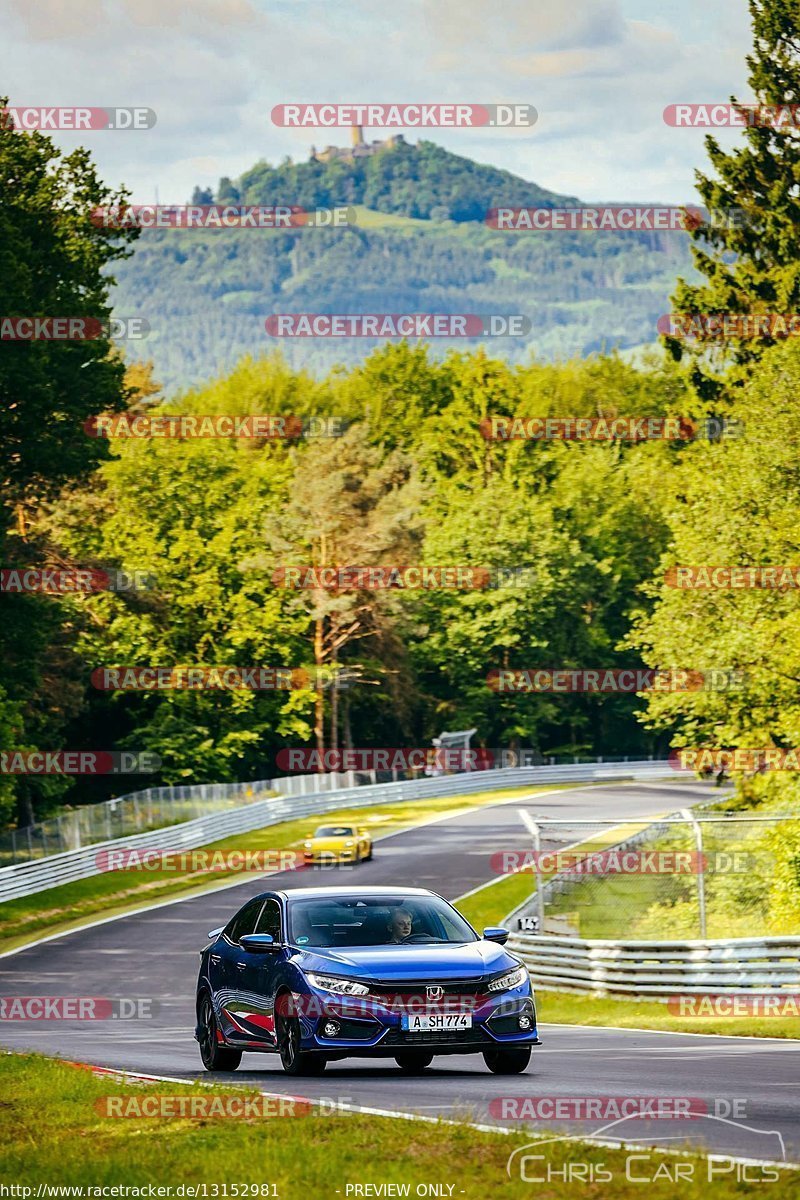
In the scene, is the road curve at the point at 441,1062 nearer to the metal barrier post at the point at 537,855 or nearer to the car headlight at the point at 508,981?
the car headlight at the point at 508,981

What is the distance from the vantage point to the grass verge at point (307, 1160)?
8516 millimetres

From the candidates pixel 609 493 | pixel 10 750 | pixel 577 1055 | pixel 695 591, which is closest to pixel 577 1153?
pixel 577 1055

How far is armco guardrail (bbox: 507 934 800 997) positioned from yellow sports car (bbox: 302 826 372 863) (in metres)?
20.6

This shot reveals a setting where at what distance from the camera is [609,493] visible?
9525 cm

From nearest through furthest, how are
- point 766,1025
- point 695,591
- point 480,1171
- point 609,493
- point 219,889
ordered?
point 480,1171, point 766,1025, point 695,591, point 219,889, point 609,493

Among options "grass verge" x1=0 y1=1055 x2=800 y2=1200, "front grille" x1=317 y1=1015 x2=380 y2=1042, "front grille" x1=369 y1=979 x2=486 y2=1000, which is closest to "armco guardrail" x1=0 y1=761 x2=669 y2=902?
"front grille" x1=317 y1=1015 x2=380 y2=1042

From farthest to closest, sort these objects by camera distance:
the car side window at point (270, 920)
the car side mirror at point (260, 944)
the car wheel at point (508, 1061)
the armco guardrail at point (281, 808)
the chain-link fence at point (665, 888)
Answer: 1. the armco guardrail at point (281, 808)
2. the chain-link fence at point (665, 888)
3. the car side window at point (270, 920)
4. the car side mirror at point (260, 944)
5. the car wheel at point (508, 1061)

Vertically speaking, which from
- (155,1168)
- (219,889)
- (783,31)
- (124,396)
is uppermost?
(783,31)

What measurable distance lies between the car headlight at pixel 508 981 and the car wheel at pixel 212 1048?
8.97ft

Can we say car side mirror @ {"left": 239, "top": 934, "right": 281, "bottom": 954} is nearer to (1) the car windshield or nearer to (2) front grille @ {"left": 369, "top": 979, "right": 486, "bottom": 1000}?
(1) the car windshield

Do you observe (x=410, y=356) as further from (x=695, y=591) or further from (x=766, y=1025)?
(x=766, y=1025)

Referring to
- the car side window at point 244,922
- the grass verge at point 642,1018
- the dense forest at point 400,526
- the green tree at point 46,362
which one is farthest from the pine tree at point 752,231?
the car side window at point 244,922

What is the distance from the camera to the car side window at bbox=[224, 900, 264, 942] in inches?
593

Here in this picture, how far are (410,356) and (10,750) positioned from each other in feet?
213
